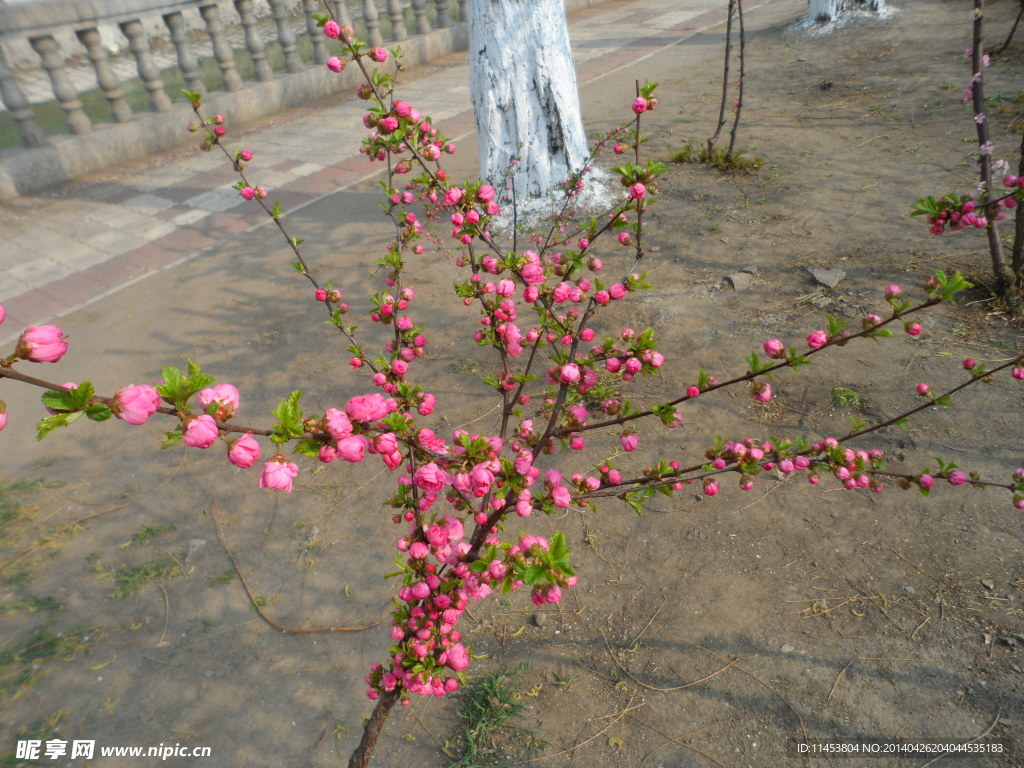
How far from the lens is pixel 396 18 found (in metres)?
9.44

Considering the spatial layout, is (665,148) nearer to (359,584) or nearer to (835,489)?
(835,489)

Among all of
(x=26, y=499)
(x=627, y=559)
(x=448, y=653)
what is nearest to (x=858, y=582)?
(x=627, y=559)

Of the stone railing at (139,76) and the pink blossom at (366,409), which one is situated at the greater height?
the stone railing at (139,76)

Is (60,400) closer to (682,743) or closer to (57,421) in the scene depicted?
(57,421)

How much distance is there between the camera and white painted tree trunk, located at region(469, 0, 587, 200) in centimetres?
468

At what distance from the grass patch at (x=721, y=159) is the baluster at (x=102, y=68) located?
19.9 feet

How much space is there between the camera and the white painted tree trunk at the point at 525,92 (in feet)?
15.3

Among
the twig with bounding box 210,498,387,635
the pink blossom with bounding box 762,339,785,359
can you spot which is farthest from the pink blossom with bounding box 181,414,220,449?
the twig with bounding box 210,498,387,635

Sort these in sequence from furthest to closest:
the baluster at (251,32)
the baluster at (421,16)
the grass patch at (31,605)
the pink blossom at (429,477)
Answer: the baluster at (421,16)
the baluster at (251,32)
the grass patch at (31,605)
the pink blossom at (429,477)

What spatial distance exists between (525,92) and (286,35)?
4.98m

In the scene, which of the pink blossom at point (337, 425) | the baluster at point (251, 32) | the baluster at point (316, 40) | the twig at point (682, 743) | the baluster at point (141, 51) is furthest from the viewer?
the baluster at point (316, 40)

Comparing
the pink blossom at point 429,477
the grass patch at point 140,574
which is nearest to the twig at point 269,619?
the grass patch at point 140,574

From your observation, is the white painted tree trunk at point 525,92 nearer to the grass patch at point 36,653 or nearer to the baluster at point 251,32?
the grass patch at point 36,653

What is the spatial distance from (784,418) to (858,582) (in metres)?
0.87
